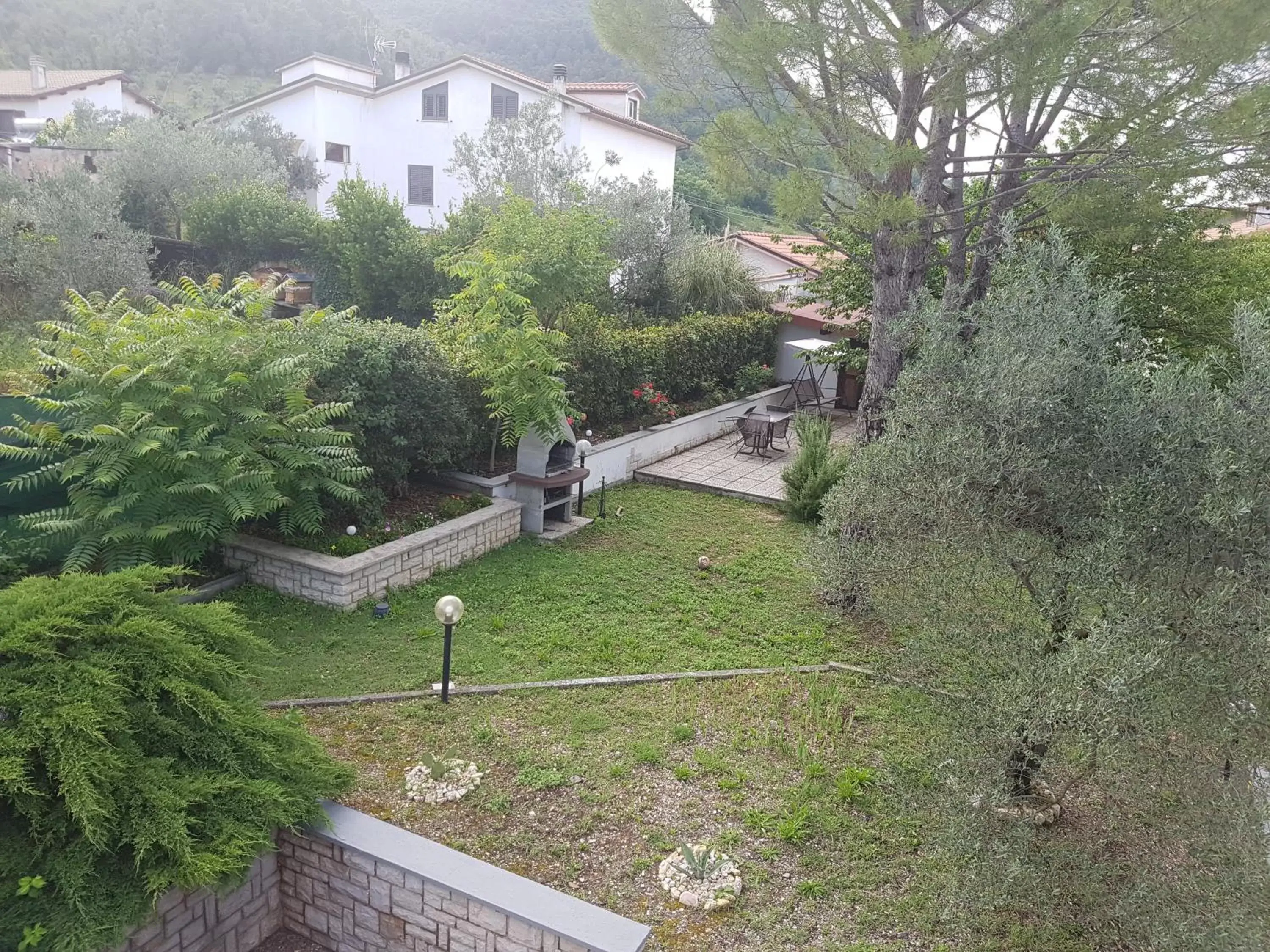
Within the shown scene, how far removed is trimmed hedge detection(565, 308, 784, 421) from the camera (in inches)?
514

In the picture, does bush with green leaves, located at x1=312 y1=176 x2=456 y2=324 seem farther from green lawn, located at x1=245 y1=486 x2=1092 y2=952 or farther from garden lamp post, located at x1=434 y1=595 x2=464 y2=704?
garden lamp post, located at x1=434 y1=595 x2=464 y2=704

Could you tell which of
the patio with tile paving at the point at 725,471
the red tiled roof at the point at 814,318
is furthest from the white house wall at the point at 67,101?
the patio with tile paving at the point at 725,471

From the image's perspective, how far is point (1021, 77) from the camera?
7246 millimetres

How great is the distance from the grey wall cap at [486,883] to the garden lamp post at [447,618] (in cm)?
159

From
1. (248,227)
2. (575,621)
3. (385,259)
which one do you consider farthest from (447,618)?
(248,227)

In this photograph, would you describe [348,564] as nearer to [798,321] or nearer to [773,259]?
[798,321]

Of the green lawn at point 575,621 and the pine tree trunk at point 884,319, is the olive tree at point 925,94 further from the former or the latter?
the green lawn at point 575,621

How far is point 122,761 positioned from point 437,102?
3278 centimetres

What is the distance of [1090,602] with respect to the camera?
163 inches

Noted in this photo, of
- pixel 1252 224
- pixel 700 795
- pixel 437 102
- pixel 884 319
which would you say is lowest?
pixel 700 795

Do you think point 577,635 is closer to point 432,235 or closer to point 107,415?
point 107,415

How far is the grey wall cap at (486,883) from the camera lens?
13.0 ft

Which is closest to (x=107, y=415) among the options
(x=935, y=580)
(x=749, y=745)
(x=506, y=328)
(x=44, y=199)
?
(x=506, y=328)

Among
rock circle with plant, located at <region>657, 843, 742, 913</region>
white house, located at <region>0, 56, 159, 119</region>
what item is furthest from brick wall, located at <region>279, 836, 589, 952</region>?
white house, located at <region>0, 56, 159, 119</region>
